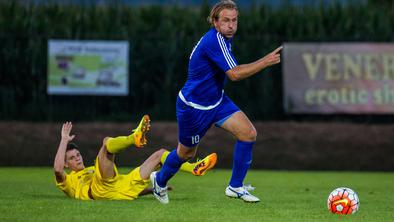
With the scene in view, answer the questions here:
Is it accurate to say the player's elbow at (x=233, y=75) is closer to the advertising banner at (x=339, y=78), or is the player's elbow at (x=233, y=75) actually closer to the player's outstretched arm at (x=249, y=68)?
the player's outstretched arm at (x=249, y=68)

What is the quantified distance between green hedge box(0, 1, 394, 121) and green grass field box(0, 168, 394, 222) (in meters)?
4.23

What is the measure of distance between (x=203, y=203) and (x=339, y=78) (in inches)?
418

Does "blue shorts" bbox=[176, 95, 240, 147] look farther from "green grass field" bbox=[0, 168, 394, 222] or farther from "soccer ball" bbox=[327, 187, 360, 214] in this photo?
"soccer ball" bbox=[327, 187, 360, 214]

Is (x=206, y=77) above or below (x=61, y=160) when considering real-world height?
above

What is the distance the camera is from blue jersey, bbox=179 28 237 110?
11.1 metres

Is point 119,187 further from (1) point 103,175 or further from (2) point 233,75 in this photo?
(2) point 233,75

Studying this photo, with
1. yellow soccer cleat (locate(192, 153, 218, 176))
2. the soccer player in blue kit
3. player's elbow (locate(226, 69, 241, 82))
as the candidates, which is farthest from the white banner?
player's elbow (locate(226, 69, 241, 82))

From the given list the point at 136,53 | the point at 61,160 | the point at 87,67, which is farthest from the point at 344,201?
the point at 136,53

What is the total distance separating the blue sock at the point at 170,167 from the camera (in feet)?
37.6

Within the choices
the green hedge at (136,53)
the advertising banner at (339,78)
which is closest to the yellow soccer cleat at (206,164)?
the advertising banner at (339,78)

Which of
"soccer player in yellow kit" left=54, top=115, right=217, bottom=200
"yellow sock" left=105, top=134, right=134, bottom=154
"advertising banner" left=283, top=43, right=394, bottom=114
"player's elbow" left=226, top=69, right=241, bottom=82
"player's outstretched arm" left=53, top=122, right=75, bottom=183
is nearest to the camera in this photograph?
"player's elbow" left=226, top=69, right=241, bottom=82

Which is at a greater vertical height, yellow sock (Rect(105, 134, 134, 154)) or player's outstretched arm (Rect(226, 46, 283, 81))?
player's outstretched arm (Rect(226, 46, 283, 81))

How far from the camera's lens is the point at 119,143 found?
11.6m

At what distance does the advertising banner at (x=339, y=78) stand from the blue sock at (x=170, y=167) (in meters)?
10.7
